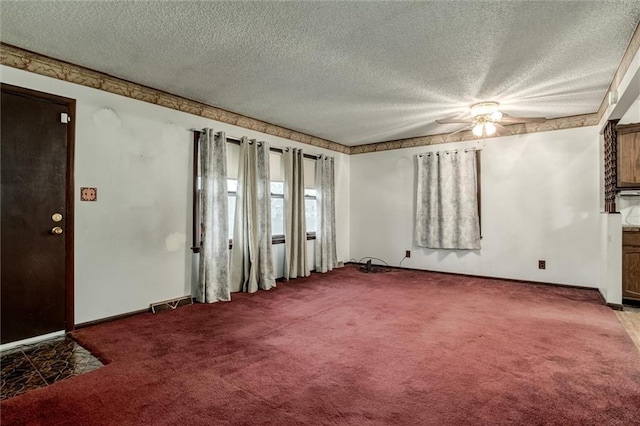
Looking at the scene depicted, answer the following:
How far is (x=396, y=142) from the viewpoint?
6438 millimetres

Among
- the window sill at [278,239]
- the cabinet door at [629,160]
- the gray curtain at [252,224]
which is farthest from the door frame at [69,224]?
the cabinet door at [629,160]

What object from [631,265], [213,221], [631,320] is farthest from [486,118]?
[213,221]

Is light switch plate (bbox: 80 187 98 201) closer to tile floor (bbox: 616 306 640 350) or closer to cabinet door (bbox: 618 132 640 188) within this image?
tile floor (bbox: 616 306 640 350)

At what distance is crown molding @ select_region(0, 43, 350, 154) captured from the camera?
2.89m

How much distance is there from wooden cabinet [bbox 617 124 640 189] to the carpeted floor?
1.56m

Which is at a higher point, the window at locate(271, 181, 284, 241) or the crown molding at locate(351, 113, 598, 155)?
the crown molding at locate(351, 113, 598, 155)

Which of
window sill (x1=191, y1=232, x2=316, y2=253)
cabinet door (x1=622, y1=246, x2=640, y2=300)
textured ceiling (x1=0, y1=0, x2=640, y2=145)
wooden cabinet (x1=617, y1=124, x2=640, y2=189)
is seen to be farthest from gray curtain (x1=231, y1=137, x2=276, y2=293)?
wooden cabinet (x1=617, y1=124, x2=640, y2=189)

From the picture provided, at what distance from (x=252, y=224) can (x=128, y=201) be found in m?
1.63

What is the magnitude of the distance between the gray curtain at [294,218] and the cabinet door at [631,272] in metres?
4.23

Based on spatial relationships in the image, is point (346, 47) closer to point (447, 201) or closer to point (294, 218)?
point (294, 218)

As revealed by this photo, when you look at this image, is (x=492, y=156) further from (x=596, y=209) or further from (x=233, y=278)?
(x=233, y=278)

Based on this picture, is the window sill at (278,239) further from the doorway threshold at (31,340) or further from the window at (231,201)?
the doorway threshold at (31,340)

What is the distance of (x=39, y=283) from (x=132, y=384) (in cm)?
157

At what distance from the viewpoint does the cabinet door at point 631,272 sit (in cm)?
394
